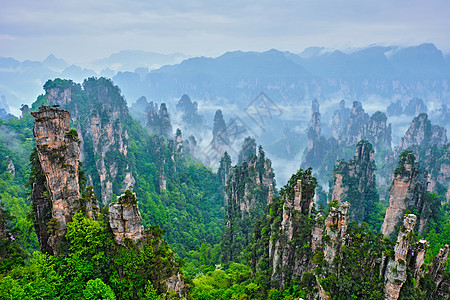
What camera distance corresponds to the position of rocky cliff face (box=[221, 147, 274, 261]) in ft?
139

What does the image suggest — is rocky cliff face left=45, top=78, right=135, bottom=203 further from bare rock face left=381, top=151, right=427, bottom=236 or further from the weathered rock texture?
the weathered rock texture

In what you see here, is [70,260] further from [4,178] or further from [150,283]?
[4,178]

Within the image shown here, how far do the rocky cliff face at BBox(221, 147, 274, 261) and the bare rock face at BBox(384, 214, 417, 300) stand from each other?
23.9 m

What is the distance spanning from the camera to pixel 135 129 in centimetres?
8088

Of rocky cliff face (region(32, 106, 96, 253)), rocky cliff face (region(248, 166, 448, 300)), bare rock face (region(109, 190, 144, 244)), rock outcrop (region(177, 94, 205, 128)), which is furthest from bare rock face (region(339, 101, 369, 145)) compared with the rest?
rocky cliff face (region(32, 106, 96, 253))

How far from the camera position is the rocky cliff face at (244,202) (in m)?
42.5

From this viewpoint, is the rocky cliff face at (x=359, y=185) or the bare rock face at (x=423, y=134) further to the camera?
the bare rock face at (x=423, y=134)

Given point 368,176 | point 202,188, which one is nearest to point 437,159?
point 368,176

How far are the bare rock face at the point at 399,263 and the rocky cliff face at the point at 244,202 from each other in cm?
2393

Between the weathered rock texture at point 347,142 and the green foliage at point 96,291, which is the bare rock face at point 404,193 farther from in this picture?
the weathered rock texture at point 347,142

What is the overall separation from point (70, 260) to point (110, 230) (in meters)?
2.65

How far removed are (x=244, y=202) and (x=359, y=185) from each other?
22.8 metres

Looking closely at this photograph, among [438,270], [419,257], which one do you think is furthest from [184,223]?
[419,257]

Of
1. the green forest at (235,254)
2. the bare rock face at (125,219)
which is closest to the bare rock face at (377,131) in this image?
the green forest at (235,254)
